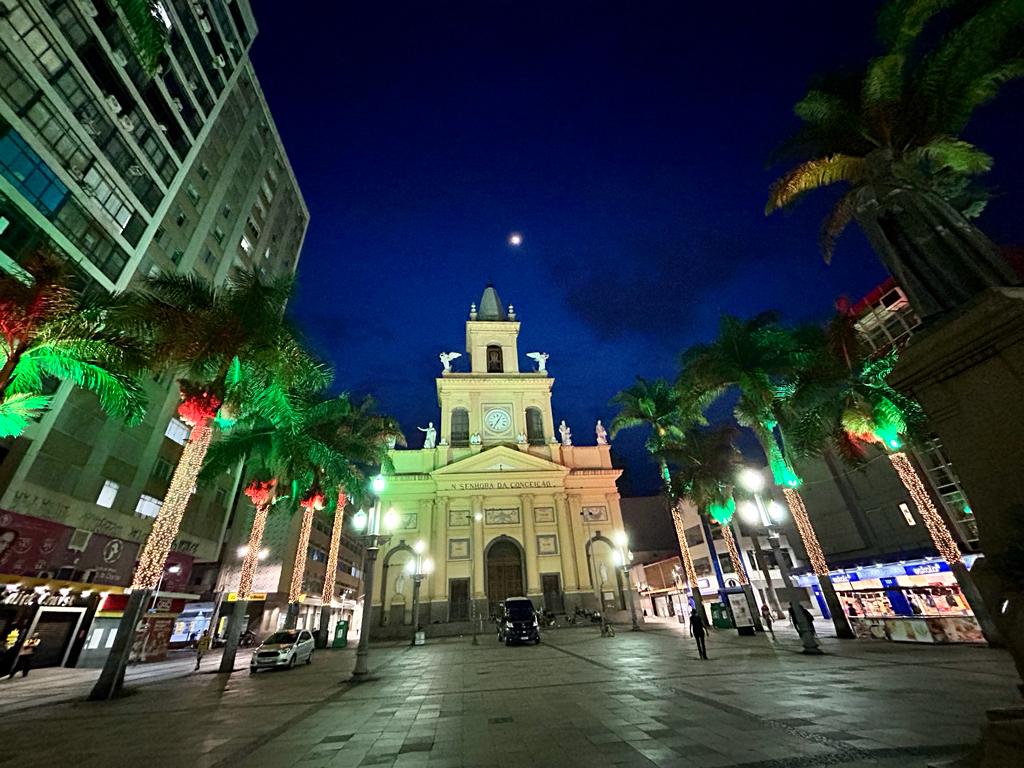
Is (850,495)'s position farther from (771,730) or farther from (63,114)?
(63,114)

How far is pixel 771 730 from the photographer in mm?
5945

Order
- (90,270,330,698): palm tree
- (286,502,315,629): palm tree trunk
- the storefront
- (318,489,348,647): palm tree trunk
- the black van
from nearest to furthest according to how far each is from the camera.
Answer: (90,270,330,698): palm tree < the storefront < (286,502,315,629): palm tree trunk < the black van < (318,489,348,647): palm tree trunk

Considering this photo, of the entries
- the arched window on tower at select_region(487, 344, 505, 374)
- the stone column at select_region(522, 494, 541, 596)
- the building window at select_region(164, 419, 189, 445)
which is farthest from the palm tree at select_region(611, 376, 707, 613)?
the building window at select_region(164, 419, 189, 445)

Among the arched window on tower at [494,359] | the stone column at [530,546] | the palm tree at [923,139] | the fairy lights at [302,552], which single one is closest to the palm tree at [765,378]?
the palm tree at [923,139]

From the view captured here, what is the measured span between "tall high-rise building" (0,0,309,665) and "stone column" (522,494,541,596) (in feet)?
79.3

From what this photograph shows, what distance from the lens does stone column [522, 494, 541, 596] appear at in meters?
38.2

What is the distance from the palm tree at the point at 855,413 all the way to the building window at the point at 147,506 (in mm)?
33594

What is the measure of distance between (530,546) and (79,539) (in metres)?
30.3

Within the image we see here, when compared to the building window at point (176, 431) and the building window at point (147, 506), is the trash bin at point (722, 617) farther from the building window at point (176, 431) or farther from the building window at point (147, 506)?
the building window at point (176, 431)

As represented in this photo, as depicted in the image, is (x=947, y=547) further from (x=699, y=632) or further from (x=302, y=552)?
(x=302, y=552)

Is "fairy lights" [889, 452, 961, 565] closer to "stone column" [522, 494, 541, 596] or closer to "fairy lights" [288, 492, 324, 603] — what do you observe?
"fairy lights" [288, 492, 324, 603]

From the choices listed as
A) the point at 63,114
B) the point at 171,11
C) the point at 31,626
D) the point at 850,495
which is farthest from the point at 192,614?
the point at 850,495

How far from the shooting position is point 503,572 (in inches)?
1554

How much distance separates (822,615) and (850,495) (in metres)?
10.8
